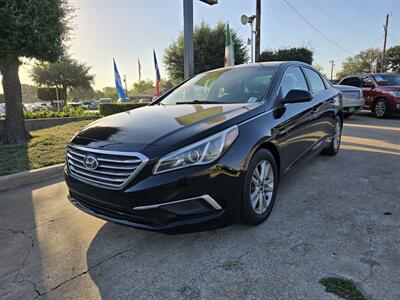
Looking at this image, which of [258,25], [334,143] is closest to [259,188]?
[334,143]

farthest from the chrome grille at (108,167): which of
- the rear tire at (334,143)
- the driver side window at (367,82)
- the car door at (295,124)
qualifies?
the driver side window at (367,82)

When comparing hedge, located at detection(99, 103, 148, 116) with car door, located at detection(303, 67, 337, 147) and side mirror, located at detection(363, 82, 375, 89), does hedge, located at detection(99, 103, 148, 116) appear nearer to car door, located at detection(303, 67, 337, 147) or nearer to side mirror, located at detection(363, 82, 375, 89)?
side mirror, located at detection(363, 82, 375, 89)

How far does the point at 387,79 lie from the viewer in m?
11.0

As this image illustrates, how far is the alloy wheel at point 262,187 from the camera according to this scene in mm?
2641

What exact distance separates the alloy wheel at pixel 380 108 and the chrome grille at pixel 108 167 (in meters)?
11.1

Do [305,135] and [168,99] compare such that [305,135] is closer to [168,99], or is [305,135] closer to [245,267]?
[168,99]

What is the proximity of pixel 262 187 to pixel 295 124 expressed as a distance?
102 centimetres

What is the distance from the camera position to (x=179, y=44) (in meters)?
20.4

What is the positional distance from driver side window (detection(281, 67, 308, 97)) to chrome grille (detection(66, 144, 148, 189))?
191cm

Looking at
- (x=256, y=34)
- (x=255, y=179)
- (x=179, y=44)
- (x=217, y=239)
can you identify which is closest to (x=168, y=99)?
(x=255, y=179)

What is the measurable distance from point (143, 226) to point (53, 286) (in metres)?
0.75

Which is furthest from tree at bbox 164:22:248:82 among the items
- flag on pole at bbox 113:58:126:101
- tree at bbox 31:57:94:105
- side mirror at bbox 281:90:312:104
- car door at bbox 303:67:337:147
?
tree at bbox 31:57:94:105

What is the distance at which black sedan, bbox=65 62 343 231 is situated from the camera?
84.3 inches

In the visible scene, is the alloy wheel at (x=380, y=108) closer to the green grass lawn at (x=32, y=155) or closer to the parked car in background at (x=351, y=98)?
the parked car in background at (x=351, y=98)
